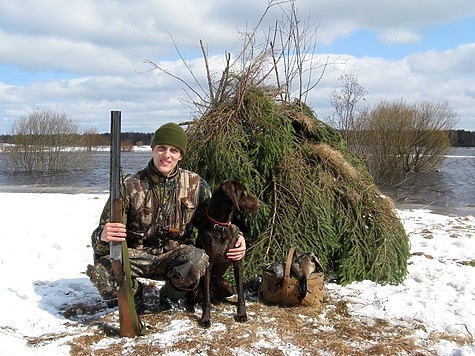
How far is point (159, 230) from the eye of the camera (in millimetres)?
3887

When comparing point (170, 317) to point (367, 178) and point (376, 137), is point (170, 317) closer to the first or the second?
point (367, 178)

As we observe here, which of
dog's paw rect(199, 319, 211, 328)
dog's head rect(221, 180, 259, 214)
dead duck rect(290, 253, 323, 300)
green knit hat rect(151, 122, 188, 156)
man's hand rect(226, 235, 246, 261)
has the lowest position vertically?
dog's paw rect(199, 319, 211, 328)

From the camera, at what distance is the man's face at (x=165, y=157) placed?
3.77 meters

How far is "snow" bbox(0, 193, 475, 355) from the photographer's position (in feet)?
11.2

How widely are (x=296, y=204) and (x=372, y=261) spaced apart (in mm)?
1012

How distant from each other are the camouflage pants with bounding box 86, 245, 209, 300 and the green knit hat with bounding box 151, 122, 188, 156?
0.86 meters

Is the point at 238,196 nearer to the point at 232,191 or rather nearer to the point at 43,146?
the point at 232,191

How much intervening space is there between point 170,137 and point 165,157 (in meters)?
0.18

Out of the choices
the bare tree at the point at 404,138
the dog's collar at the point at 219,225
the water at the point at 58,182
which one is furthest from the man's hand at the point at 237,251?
the bare tree at the point at 404,138

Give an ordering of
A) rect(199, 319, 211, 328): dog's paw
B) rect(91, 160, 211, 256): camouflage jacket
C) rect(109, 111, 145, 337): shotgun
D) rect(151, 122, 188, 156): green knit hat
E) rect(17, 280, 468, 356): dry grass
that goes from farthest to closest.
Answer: rect(91, 160, 211, 256): camouflage jacket, rect(151, 122, 188, 156): green knit hat, rect(199, 319, 211, 328): dog's paw, rect(109, 111, 145, 337): shotgun, rect(17, 280, 468, 356): dry grass

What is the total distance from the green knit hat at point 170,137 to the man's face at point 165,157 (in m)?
0.05

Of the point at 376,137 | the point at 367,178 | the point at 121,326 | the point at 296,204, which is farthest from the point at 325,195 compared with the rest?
the point at 376,137

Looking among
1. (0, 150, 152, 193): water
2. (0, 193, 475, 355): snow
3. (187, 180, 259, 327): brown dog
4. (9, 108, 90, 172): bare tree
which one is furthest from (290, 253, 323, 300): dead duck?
(9, 108, 90, 172): bare tree

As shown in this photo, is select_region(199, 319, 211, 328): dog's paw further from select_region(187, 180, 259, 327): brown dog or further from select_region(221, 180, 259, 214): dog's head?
select_region(221, 180, 259, 214): dog's head
